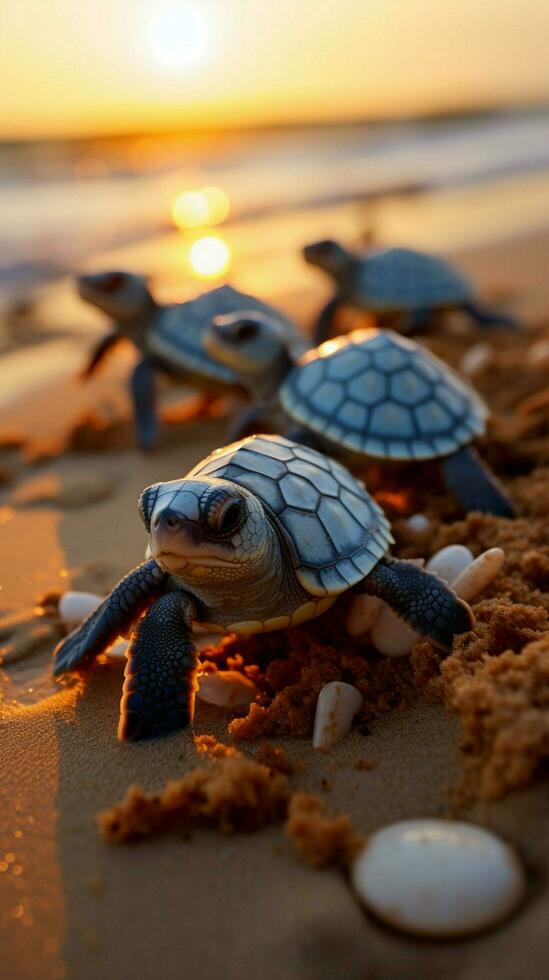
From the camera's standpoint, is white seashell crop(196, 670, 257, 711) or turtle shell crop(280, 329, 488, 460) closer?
white seashell crop(196, 670, 257, 711)

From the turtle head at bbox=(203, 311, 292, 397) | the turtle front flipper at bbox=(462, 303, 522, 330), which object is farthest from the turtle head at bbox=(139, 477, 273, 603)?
the turtle front flipper at bbox=(462, 303, 522, 330)

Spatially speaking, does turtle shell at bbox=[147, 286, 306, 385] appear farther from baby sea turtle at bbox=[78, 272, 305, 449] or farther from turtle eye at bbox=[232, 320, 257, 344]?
turtle eye at bbox=[232, 320, 257, 344]

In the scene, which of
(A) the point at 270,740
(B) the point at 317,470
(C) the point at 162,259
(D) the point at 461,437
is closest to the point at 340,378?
(D) the point at 461,437

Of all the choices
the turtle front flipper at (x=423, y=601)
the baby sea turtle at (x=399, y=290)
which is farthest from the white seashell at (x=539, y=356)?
the turtle front flipper at (x=423, y=601)

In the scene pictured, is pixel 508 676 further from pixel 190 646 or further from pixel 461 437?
pixel 461 437

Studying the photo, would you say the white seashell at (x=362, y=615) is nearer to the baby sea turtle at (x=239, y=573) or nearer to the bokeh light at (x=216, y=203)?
the baby sea turtle at (x=239, y=573)

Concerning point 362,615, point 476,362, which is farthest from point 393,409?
point 476,362

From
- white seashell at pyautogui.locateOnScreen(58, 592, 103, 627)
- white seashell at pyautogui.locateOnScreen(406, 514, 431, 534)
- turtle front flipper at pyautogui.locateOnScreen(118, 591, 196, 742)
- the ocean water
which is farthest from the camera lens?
the ocean water
